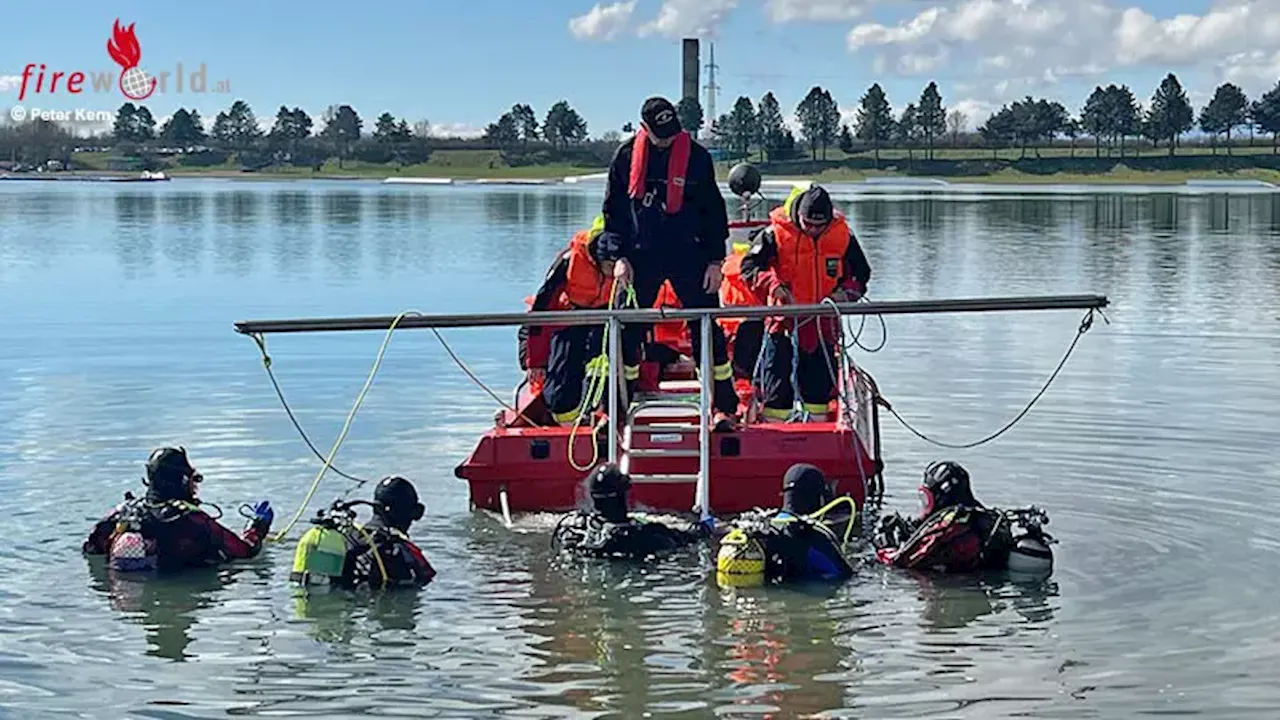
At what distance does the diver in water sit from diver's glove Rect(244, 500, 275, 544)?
160 centimetres

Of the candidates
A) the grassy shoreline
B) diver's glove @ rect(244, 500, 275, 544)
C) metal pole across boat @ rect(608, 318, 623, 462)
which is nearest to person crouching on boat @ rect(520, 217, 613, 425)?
metal pole across boat @ rect(608, 318, 623, 462)

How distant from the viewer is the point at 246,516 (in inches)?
392

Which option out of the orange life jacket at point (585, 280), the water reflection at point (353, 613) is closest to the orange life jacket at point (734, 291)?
the orange life jacket at point (585, 280)

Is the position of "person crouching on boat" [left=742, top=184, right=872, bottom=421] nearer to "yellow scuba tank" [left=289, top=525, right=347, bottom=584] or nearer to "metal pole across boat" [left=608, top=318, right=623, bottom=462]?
"metal pole across boat" [left=608, top=318, right=623, bottom=462]

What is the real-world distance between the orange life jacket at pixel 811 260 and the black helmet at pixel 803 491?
6.61 ft

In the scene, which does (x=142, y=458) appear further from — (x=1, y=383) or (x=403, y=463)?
(x=1, y=383)

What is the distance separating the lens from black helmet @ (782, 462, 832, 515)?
859 cm

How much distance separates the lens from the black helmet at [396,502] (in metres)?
8.48

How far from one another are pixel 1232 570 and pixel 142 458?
6939 millimetres

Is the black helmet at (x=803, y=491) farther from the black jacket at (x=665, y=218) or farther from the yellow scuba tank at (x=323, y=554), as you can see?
the yellow scuba tank at (x=323, y=554)

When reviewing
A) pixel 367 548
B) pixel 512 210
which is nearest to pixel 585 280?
pixel 367 548

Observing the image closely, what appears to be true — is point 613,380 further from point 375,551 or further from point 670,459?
point 375,551

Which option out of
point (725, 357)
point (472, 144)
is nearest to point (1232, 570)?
point (725, 357)

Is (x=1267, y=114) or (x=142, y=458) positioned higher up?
(x=1267, y=114)
